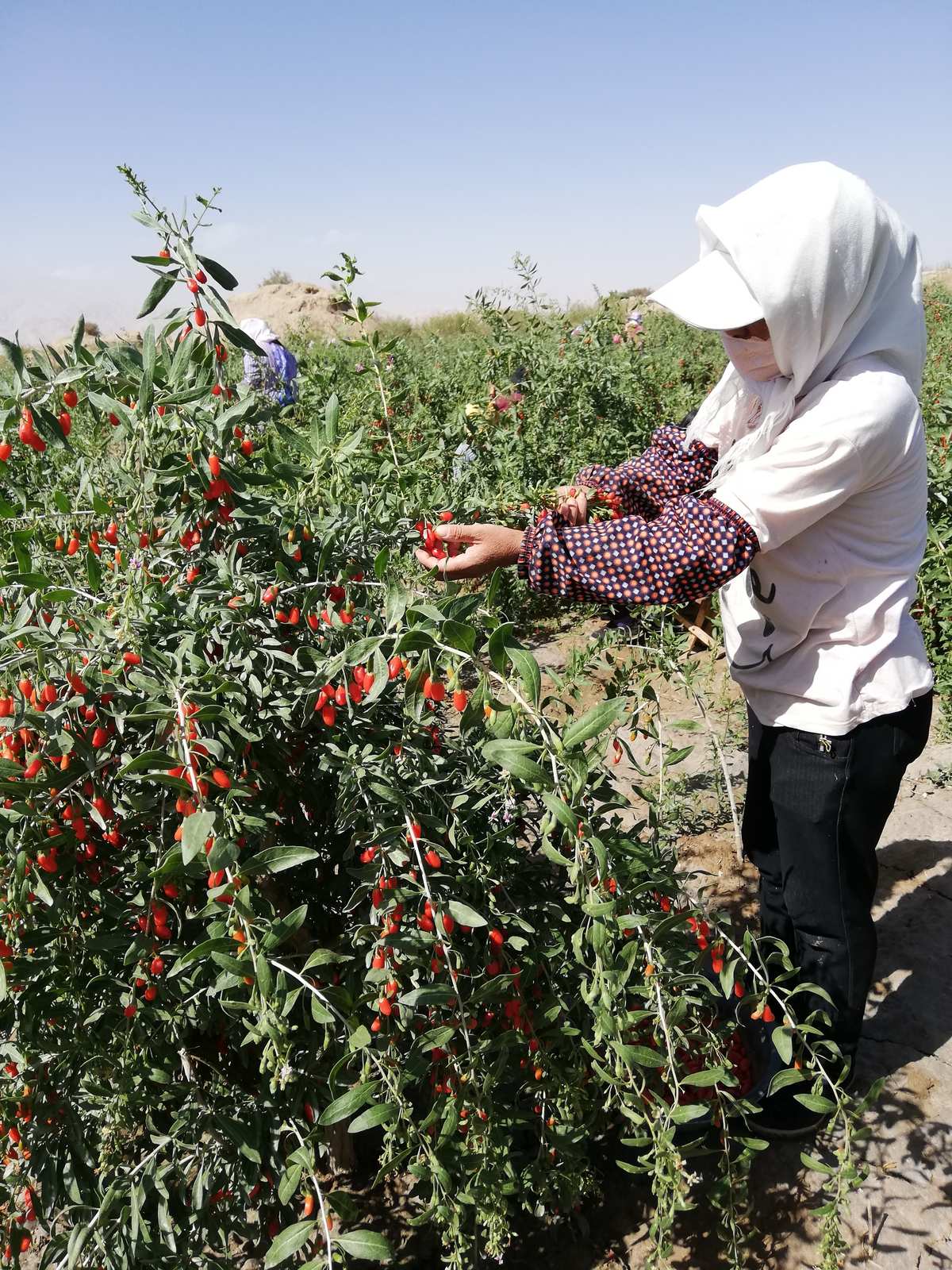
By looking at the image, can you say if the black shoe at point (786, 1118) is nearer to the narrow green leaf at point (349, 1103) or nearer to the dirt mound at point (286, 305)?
the narrow green leaf at point (349, 1103)

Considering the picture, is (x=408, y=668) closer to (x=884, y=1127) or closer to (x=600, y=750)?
(x=600, y=750)

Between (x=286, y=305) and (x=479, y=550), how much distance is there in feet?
89.2

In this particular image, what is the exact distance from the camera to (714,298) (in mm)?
1443

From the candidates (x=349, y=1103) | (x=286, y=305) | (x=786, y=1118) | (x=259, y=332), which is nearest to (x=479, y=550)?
(x=349, y=1103)

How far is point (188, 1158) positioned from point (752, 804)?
4.22ft

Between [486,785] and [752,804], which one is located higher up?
[486,785]

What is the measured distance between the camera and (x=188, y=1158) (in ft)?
4.69

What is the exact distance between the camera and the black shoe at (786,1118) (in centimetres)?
189

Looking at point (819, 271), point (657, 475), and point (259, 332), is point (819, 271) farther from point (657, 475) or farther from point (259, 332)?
point (259, 332)

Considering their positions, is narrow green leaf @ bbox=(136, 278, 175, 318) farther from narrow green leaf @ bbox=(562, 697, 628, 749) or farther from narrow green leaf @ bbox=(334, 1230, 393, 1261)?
narrow green leaf @ bbox=(334, 1230, 393, 1261)

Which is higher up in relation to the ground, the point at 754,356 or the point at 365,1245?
the point at 754,356

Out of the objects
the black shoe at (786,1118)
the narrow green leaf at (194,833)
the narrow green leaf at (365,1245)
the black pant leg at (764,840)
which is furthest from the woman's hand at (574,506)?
the black shoe at (786,1118)

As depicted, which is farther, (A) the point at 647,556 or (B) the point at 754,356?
(B) the point at 754,356

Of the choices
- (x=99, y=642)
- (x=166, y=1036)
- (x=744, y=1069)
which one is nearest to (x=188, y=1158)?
(x=166, y=1036)
